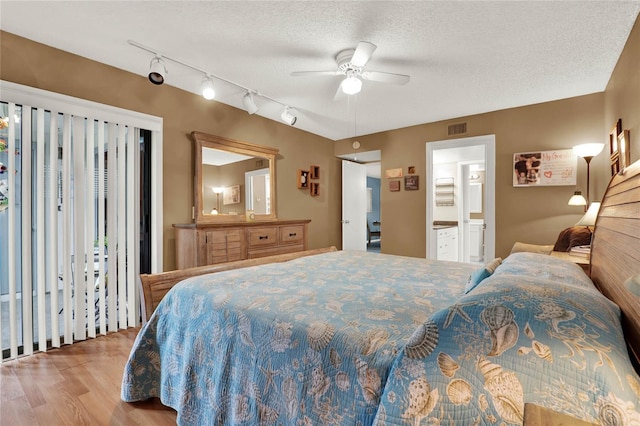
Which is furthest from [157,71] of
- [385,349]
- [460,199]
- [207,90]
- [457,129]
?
[460,199]

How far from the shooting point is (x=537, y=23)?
6.68 ft

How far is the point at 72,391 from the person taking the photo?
1.81 m

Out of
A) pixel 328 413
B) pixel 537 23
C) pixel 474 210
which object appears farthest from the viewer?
pixel 474 210

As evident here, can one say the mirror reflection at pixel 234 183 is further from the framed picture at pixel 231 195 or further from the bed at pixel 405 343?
the bed at pixel 405 343

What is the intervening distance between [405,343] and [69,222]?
2.91 m

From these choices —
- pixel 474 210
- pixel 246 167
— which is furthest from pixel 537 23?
pixel 474 210

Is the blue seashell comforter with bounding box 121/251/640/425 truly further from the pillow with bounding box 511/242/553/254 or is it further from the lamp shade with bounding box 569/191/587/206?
the lamp shade with bounding box 569/191/587/206

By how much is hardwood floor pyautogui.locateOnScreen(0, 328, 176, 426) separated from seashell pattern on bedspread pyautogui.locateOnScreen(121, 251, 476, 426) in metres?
0.12

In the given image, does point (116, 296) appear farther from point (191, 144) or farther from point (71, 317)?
point (191, 144)

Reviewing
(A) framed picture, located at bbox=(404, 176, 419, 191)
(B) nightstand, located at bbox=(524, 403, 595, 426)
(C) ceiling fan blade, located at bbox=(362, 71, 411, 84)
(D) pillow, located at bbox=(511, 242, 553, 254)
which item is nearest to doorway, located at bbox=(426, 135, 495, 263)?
(A) framed picture, located at bbox=(404, 176, 419, 191)

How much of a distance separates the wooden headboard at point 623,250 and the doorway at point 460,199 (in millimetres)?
2775

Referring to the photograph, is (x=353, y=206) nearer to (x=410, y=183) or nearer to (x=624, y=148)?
(x=410, y=183)

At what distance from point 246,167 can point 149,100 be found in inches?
51.7

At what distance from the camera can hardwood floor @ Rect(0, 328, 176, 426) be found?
5.16ft
